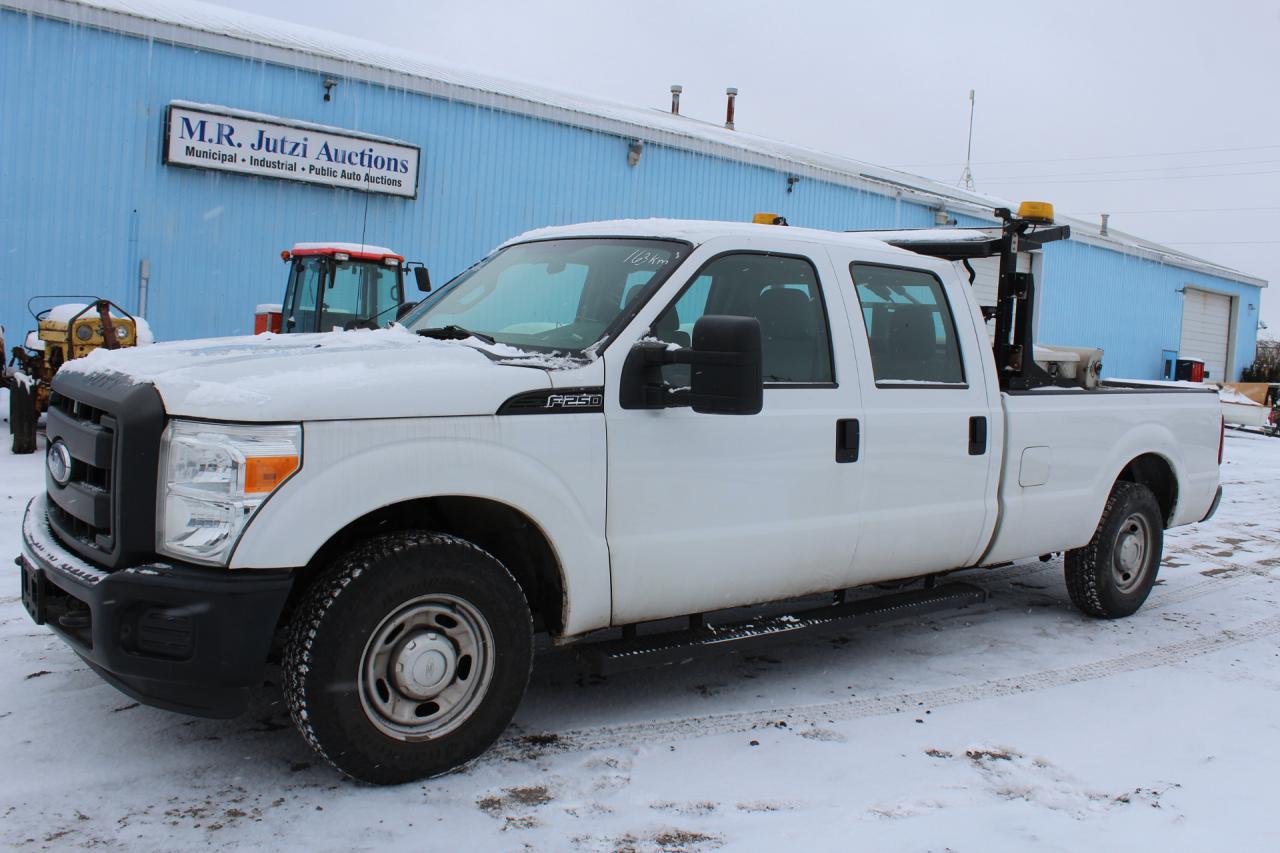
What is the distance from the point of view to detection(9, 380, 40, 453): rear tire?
33.5 ft

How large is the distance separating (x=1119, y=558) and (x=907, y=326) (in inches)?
88.1

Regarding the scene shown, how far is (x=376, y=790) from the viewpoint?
3.35m

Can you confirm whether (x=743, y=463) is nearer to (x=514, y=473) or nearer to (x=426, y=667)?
Answer: (x=514, y=473)

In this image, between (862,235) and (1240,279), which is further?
(1240,279)

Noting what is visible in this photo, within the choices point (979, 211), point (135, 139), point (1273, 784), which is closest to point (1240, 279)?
point (979, 211)

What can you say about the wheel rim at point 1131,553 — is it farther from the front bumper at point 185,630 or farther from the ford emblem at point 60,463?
the ford emblem at point 60,463

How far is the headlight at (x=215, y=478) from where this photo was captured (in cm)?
302

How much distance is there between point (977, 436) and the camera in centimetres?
498

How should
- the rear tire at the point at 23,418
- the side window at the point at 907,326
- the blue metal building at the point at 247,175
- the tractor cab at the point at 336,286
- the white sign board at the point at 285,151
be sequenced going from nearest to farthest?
the side window at the point at 907,326 < the rear tire at the point at 23,418 < the tractor cab at the point at 336,286 < the blue metal building at the point at 247,175 < the white sign board at the point at 285,151

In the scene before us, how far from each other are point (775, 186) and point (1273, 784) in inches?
727

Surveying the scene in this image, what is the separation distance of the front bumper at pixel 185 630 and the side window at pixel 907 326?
2.71m

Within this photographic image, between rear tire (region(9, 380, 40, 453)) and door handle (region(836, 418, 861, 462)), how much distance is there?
878cm

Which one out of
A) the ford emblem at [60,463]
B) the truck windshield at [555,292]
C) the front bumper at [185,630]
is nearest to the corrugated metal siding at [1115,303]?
the truck windshield at [555,292]

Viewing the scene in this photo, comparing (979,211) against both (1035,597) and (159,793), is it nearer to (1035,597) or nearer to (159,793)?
(1035,597)
